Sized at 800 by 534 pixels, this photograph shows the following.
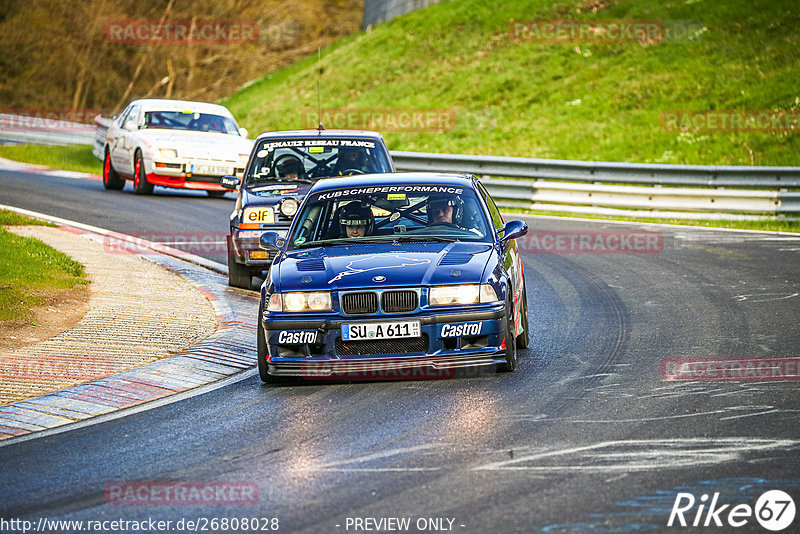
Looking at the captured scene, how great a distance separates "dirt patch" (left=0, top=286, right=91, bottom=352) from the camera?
999 cm

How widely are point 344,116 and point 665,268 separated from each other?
21615 millimetres

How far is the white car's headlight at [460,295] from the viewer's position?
8219 mm

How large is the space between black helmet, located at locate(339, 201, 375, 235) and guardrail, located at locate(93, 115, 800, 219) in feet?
36.5

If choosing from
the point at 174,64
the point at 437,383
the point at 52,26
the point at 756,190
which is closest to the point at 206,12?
the point at 174,64

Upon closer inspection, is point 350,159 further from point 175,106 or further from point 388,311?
point 175,106

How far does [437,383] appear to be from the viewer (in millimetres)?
8391

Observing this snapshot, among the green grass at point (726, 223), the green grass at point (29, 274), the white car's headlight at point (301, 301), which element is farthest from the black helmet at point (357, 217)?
the green grass at point (726, 223)

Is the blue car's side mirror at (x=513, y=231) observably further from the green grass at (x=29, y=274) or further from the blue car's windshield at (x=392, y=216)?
the green grass at (x=29, y=274)

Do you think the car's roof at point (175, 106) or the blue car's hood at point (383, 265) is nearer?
the blue car's hood at point (383, 265)

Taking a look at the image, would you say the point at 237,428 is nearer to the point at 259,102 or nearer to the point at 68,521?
the point at 68,521

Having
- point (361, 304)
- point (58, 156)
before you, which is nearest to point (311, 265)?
point (361, 304)

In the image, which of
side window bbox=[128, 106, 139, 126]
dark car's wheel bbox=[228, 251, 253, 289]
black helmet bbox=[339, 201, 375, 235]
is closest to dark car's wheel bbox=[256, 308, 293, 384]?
black helmet bbox=[339, 201, 375, 235]

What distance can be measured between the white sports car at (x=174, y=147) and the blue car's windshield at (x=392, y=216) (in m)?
11.4

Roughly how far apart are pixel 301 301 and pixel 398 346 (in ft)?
2.54
